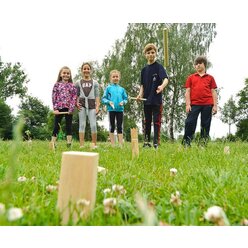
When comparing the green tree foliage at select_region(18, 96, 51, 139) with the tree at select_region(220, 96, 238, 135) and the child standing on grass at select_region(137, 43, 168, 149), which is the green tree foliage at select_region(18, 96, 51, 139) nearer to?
the child standing on grass at select_region(137, 43, 168, 149)

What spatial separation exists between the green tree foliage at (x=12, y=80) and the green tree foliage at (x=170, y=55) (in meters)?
14.2

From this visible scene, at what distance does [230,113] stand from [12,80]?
90.4 feet

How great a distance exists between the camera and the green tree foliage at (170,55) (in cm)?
2677

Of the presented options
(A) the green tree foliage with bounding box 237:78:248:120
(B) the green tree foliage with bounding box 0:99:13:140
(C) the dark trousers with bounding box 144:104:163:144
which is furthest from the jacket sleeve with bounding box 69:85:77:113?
→ (A) the green tree foliage with bounding box 237:78:248:120

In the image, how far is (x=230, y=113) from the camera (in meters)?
50.6

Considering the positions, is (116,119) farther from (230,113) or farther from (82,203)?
(230,113)

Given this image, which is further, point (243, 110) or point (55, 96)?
point (243, 110)

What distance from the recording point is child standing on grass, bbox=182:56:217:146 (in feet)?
22.3

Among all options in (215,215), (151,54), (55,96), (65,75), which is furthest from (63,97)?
(215,215)

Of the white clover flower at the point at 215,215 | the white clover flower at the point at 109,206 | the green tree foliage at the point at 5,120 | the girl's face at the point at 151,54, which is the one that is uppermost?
the girl's face at the point at 151,54

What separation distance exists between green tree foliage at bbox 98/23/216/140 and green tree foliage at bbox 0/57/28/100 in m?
14.2

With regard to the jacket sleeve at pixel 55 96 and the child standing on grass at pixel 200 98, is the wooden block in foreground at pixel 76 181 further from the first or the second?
the jacket sleeve at pixel 55 96

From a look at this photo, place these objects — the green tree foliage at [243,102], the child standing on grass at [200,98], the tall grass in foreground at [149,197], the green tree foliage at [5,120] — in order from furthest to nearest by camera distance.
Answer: the green tree foliage at [243,102] < the green tree foliage at [5,120] < the child standing on grass at [200,98] < the tall grass in foreground at [149,197]

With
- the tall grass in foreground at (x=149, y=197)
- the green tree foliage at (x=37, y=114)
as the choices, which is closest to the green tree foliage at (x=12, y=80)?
the green tree foliage at (x=37, y=114)
